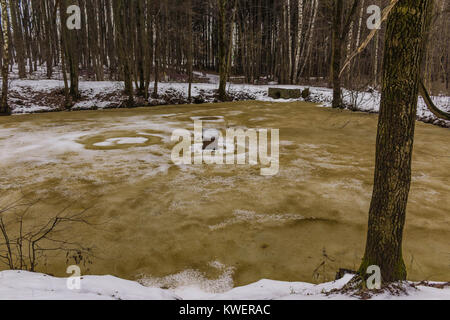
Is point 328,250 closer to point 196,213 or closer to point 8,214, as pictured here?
point 196,213

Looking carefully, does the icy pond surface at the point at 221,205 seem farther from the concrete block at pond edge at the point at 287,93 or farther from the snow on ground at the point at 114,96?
the concrete block at pond edge at the point at 287,93

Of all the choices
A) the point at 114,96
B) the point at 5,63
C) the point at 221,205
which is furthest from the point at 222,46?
the point at 221,205

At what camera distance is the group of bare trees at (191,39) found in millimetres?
15180

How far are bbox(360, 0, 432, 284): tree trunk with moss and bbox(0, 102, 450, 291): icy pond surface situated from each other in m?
1.09

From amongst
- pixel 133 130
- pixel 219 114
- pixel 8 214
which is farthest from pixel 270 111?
pixel 8 214

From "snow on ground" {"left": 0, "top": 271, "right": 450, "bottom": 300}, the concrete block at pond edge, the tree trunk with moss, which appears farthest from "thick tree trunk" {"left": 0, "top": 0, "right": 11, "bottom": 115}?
the tree trunk with moss

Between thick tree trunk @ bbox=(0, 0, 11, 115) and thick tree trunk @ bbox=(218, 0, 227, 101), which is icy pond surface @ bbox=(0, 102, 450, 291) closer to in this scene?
thick tree trunk @ bbox=(0, 0, 11, 115)

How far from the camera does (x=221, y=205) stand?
5.20 metres

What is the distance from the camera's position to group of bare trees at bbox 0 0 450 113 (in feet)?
49.8

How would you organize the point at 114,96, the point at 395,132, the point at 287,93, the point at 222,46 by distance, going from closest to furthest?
the point at 395,132 → the point at 114,96 → the point at 222,46 → the point at 287,93

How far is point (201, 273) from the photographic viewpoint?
11.7 feet

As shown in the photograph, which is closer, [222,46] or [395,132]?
[395,132]

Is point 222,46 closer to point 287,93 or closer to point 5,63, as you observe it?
point 287,93

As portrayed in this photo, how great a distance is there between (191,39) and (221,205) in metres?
14.9
